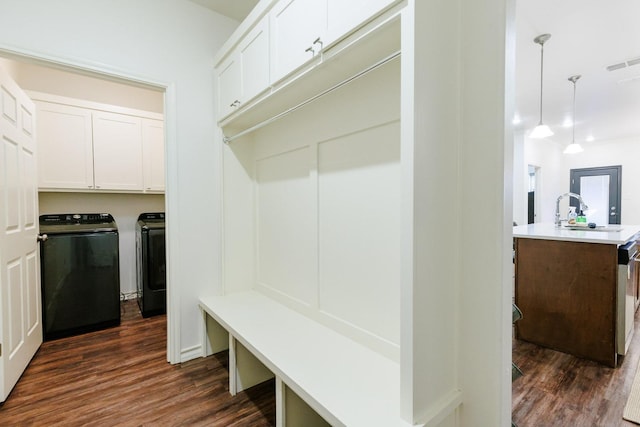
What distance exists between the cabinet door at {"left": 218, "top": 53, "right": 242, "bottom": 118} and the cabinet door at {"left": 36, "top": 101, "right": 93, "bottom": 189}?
192cm

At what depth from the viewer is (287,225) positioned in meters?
2.15

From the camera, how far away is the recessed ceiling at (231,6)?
2303 millimetres

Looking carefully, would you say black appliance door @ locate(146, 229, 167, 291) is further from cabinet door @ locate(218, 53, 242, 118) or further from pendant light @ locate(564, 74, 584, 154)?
pendant light @ locate(564, 74, 584, 154)

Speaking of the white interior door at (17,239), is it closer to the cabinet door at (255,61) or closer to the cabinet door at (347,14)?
the cabinet door at (255,61)

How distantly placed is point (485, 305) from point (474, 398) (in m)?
0.36

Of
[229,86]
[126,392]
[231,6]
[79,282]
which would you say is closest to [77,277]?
[79,282]

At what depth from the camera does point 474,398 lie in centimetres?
108

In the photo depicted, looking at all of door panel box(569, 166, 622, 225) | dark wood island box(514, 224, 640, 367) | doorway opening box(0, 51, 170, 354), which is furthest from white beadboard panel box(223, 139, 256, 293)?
door panel box(569, 166, 622, 225)

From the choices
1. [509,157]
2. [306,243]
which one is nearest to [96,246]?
[306,243]

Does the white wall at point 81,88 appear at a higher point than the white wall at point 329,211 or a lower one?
higher

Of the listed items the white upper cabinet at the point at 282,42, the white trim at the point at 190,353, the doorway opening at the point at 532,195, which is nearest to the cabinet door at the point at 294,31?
the white upper cabinet at the point at 282,42

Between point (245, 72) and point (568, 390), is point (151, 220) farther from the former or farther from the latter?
point (568, 390)

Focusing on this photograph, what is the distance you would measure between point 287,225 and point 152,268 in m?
1.97

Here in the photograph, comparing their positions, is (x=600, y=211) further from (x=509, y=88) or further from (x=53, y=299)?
(x=53, y=299)
